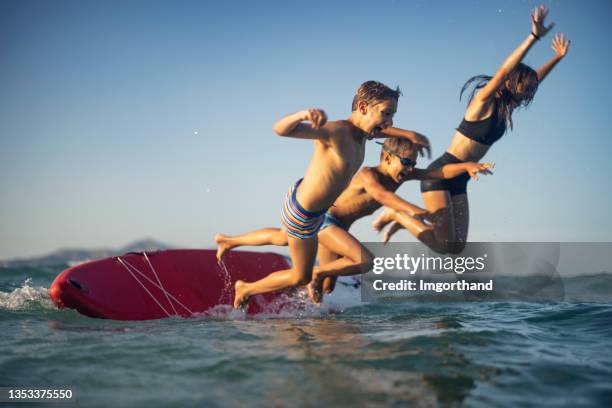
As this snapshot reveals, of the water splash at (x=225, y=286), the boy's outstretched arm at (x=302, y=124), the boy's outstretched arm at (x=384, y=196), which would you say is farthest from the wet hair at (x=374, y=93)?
the water splash at (x=225, y=286)

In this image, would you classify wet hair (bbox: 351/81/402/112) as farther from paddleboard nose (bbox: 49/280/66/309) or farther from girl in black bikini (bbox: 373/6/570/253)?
paddleboard nose (bbox: 49/280/66/309)

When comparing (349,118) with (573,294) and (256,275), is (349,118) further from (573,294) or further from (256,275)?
(573,294)

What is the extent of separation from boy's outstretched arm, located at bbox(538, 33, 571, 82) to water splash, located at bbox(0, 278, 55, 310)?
6407mm

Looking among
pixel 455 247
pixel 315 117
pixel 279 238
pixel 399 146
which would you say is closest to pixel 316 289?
pixel 279 238

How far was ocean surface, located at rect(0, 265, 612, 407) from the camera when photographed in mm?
3455

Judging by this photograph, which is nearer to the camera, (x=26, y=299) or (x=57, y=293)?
(x=57, y=293)

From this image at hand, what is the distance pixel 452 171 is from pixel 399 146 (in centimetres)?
70

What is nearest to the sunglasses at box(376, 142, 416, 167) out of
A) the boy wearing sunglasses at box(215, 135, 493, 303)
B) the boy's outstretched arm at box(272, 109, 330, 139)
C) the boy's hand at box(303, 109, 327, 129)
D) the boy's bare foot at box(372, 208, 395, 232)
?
the boy wearing sunglasses at box(215, 135, 493, 303)

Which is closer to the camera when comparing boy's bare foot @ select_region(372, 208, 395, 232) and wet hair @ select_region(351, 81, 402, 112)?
wet hair @ select_region(351, 81, 402, 112)

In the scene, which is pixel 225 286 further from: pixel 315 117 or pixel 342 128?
pixel 315 117

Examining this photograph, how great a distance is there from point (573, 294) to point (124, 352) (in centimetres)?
932

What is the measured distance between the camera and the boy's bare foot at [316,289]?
6.96 m

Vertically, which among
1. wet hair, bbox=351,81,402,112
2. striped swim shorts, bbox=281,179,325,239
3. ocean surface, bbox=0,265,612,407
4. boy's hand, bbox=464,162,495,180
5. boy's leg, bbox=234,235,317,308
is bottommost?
ocean surface, bbox=0,265,612,407

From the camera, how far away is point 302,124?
175 inches
